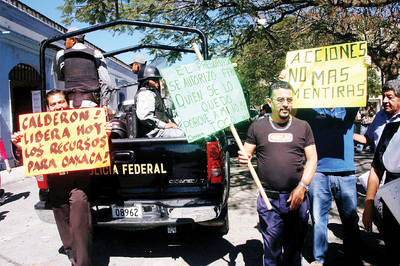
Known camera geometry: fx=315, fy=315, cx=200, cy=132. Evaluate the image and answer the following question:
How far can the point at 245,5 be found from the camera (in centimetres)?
689

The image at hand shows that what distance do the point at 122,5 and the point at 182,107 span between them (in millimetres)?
6494

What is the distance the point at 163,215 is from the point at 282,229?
127 centimetres

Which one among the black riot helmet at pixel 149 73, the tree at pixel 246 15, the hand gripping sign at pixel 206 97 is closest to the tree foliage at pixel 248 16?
the tree at pixel 246 15

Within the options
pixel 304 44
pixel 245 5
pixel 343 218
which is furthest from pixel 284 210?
pixel 304 44

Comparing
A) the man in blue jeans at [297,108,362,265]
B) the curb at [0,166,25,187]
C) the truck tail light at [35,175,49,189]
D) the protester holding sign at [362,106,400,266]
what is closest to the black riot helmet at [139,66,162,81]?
the truck tail light at [35,175,49,189]

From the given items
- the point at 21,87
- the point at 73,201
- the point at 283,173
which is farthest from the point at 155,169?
the point at 21,87

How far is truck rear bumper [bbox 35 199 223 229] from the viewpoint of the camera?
3.24 metres

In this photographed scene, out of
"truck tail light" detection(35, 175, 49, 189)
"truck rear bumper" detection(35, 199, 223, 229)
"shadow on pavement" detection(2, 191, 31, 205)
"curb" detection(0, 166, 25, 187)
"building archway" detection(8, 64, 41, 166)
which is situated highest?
"building archway" detection(8, 64, 41, 166)

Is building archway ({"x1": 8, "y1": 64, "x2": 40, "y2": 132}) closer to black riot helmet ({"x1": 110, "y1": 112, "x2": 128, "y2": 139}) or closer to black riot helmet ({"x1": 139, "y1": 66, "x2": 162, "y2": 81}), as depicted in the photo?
black riot helmet ({"x1": 139, "y1": 66, "x2": 162, "y2": 81})

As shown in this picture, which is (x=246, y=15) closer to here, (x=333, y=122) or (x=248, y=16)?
(x=248, y=16)

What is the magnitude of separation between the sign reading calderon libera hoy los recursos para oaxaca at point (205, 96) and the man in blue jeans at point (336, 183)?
3.22ft

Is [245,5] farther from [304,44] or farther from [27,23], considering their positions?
[27,23]

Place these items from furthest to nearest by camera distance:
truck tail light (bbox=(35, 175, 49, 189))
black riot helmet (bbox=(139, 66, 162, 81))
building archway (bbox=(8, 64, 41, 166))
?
1. building archway (bbox=(8, 64, 41, 166))
2. black riot helmet (bbox=(139, 66, 162, 81))
3. truck tail light (bbox=(35, 175, 49, 189))

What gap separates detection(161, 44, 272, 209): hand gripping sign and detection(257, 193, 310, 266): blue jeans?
0.14 meters
